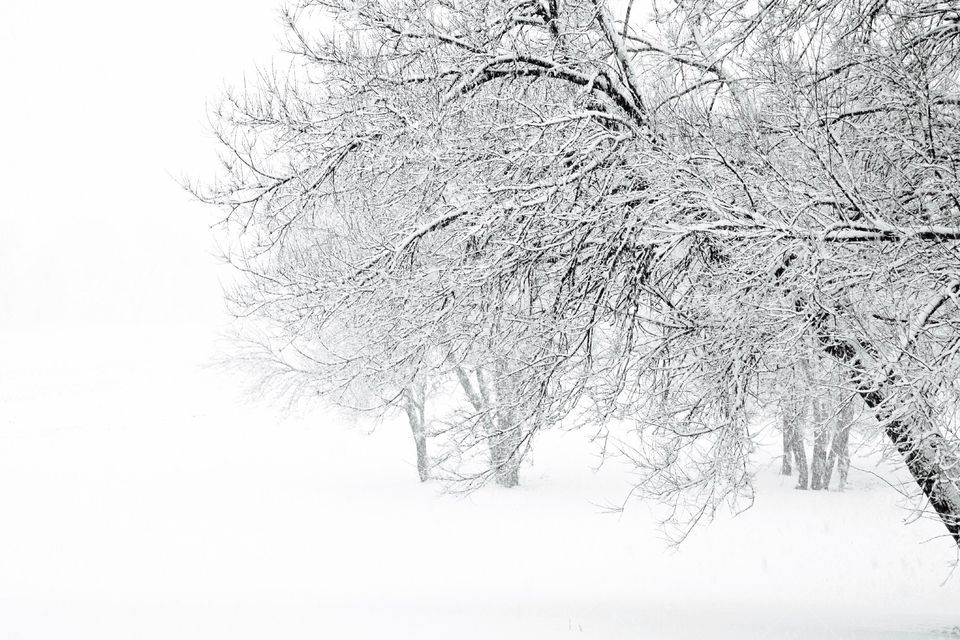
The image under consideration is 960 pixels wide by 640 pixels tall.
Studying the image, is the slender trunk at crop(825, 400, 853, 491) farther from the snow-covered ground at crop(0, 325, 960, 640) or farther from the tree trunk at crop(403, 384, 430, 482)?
the tree trunk at crop(403, 384, 430, 482)

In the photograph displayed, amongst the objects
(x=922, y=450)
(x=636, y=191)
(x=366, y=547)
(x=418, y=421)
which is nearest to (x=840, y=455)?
(x=418, y=421)

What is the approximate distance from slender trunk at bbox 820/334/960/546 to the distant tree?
30mm

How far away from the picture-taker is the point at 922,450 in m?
4.73

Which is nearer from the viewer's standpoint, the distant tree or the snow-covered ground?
the distant tree

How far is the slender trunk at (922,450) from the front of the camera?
4.30 meters

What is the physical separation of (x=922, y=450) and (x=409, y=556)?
383 inches

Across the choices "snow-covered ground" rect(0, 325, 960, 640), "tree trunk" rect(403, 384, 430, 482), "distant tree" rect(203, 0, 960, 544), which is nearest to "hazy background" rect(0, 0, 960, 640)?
"snow-covered ground" rect(0, 325, 960, 640)

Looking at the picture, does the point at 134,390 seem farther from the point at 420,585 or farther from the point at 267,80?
the point at 267,80

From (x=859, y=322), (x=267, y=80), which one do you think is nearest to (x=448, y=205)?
(x=267, y=80)

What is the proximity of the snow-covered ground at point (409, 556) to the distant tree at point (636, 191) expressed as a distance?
1.73m

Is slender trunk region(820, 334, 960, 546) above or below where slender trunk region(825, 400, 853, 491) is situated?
below

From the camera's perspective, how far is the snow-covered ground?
313 inches

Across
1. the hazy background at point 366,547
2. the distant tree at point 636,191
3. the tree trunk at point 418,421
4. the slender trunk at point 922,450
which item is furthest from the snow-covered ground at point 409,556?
the distant tree at point 636,191

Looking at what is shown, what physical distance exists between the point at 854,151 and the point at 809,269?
165 cm
